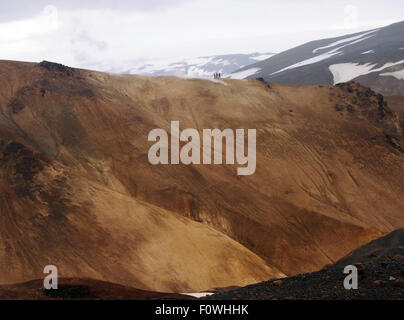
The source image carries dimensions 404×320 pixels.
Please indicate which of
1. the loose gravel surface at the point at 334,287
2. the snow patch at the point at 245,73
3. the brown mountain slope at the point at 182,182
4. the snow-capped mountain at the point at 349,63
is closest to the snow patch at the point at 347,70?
the snow-capped mountain at the point at 349,63

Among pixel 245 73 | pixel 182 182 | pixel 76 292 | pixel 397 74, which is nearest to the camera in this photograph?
pixel 76 292

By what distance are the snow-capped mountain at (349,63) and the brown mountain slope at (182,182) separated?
3272 cm

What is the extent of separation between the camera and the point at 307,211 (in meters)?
23.5

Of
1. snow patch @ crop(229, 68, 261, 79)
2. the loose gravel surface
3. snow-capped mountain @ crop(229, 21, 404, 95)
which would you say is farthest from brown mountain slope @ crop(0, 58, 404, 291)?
snow patch @ crop(229, 68, 261, 79)

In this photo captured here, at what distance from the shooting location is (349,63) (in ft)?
255

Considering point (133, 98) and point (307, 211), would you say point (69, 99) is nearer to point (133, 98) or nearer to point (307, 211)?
point (133, 98)

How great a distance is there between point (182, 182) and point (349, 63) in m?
64.1

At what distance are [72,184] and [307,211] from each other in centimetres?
1251

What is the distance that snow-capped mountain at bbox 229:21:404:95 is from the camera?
65.2 m

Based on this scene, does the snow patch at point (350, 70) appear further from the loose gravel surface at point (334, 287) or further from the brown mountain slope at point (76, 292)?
the brown mountain slope at point (76, 292)

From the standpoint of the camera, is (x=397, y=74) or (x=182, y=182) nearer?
(x=182, y=182)

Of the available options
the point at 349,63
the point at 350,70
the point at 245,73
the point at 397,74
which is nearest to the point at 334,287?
the point at 397,74

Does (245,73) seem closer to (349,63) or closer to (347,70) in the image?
(349,63)

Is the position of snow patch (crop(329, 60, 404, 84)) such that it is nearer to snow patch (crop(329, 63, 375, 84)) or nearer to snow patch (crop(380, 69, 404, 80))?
snow patch (crop(329, 63, 375, 84))
